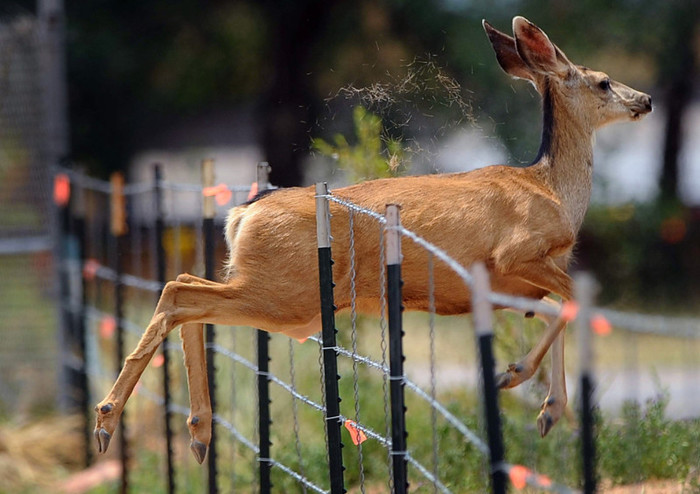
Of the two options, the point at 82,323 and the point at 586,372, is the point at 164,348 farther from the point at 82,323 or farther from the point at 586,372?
the point at 586,372

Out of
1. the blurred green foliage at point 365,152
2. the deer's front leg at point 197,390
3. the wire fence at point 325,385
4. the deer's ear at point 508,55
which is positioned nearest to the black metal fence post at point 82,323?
the wire fence at point 325,385

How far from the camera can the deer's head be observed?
5.01 metres

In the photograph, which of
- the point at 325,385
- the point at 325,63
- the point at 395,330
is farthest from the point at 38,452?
the point at 325,63

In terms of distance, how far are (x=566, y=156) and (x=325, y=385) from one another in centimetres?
142

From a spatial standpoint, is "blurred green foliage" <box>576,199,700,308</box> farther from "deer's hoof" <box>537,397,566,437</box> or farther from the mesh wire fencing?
"deer's hoof" <box>537,397,566,437</box>

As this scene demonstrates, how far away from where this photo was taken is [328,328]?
441 centimetres

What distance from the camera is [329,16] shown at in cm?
1684

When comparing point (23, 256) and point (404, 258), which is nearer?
point (404, 258)

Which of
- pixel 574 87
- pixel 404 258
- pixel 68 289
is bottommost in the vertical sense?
pixel 68 289

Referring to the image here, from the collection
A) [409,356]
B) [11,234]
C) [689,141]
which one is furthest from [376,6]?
[11,234]

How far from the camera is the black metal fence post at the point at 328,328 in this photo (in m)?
4.39

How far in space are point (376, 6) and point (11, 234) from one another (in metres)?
7.69

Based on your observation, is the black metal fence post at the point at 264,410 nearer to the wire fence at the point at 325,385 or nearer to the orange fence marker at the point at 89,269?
the wire fence at the point at 325,385

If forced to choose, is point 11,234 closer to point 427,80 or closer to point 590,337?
point 427,80
